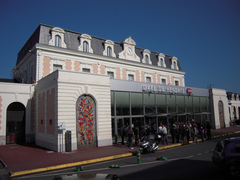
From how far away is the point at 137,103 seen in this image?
20.0 meters

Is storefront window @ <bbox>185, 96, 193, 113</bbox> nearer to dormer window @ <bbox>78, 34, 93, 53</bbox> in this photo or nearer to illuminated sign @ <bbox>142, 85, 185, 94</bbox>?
illuminated sign @ <bbox>142, 85, 185, 94</bbox>

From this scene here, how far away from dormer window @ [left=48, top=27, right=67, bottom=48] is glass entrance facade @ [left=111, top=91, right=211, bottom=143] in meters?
8.18

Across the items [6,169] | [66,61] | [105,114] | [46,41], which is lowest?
[6,169]

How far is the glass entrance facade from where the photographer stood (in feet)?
60.0

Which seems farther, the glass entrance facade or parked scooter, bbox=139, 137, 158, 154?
the glass entrance facade

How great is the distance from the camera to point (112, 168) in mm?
9328

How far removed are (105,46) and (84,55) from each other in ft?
11.5

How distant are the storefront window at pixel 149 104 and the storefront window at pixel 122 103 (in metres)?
2.66

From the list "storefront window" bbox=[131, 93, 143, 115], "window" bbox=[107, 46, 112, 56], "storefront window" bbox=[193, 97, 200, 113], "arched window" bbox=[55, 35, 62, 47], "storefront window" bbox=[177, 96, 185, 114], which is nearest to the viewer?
"storefront window" bbox=[131, 93, 143, 115]

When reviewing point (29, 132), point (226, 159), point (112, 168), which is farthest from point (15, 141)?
point (226, 159)

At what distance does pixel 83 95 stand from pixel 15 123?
837 centimetres

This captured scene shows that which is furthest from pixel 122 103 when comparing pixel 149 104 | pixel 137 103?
pixel 149 104

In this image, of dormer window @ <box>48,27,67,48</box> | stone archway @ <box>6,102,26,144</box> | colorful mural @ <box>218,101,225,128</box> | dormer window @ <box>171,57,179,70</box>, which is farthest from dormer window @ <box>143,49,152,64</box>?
stone archway @ <box>6,102,26,144</box>

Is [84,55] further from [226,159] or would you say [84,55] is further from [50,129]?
[226,159]
